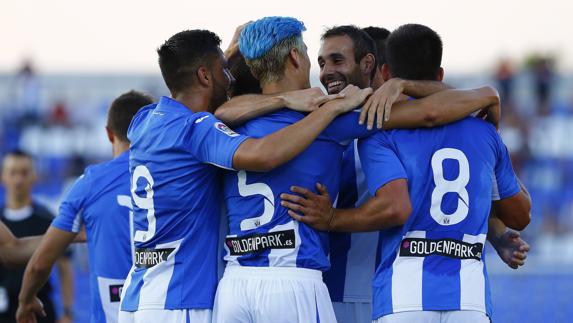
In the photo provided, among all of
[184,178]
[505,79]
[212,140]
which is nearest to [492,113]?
[212,140]

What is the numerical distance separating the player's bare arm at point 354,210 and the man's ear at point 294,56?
2.35 ft

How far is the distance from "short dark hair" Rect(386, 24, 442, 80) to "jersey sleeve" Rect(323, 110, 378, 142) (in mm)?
485

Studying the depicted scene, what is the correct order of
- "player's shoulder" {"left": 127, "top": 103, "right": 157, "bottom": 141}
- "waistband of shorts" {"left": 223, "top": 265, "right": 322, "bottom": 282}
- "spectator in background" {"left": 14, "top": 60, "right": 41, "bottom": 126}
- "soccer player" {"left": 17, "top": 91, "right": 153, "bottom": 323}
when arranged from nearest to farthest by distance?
"waistband of shorts" {"left": 223, "top": 265, "right": 322, "bottom": 282}, "player's shoulder" {"left": 127, "top": 103, "right": 157, "bottom": 141}, "soccer player" {"left": 17, "top": 91, "right": 153, "bottom": 323}, "spectator in background" {"left": 14, "top": 60, "right": 41, "bottom": 126}

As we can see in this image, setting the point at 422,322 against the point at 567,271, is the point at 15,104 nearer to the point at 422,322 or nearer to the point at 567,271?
the point at 567,271

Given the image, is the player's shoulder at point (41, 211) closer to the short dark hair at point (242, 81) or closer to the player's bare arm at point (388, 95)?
the short dark hair at point (242, 81)

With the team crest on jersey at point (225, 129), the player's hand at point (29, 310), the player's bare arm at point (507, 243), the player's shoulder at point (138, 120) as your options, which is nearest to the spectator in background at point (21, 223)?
the player's hand at point (29, 310)

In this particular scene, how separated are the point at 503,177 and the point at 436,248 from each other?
2.25 feet

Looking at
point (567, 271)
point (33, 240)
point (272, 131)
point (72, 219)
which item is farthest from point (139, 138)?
point (567, 271)

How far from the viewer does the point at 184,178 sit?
18.0 ft

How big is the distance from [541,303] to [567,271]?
17.1ft

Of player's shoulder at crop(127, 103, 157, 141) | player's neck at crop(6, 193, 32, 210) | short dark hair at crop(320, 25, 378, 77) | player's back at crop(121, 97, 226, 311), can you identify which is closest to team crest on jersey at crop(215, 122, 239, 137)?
player's back at crop(121, 97, 226, 311)

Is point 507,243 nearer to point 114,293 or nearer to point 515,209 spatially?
point 515,209

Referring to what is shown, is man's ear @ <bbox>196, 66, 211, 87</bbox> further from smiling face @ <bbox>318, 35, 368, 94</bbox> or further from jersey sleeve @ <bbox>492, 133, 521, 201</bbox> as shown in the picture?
jersey sleeve @ <bbox>492, 133, 521, 201</bbox>

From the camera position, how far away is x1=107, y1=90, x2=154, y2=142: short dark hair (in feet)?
24.1
